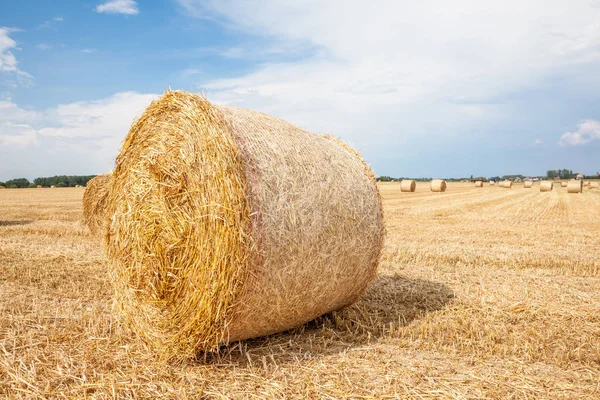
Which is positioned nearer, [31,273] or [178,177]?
[178,177]

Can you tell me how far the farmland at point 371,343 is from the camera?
354 centimetres

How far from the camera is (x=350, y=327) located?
16.0 feet

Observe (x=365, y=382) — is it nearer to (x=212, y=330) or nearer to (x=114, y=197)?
(x=212, y=330)

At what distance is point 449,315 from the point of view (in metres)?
5.20

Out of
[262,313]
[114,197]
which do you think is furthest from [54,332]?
[262,313]

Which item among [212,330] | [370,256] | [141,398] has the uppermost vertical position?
[370,256]

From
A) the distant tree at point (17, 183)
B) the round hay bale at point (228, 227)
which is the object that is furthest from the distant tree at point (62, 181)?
the round hay bale at point (228, 227)

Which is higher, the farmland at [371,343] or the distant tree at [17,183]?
the distant tree at [17,183]

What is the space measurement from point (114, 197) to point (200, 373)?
7.32 feet

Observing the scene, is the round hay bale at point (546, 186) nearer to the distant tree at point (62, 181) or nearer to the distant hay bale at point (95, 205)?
the distant hay bale at point (95, 205)

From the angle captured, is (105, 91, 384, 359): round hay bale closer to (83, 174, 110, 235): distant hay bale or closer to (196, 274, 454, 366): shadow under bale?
(196, 274, 454, 366): shadow under bale

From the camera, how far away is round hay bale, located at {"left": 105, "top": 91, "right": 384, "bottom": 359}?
3756 mm

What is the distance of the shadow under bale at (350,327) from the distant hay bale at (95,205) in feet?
25.0

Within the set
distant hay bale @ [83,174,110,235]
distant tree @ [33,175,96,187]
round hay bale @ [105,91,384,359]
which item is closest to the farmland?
round hay bale @ [105,91,384,359]
